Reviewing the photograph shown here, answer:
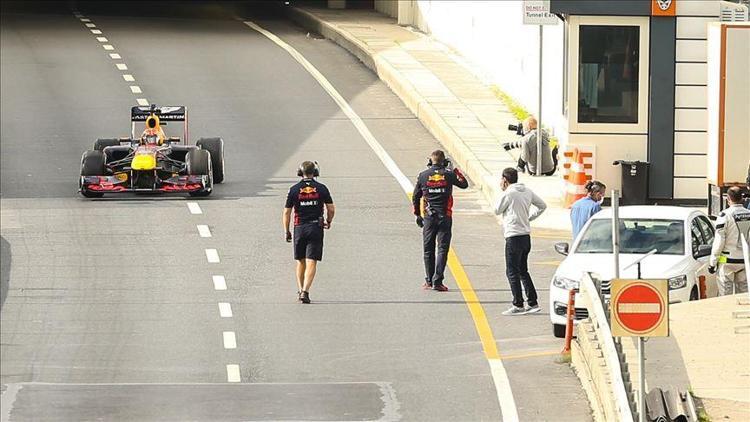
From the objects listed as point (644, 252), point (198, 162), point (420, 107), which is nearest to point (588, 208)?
point (644, 252)

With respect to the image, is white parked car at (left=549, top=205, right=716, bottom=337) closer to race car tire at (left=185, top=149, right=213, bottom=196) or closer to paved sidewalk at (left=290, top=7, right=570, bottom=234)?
paved sidewalk at (left=290, top=7, right=570, bottom=234)

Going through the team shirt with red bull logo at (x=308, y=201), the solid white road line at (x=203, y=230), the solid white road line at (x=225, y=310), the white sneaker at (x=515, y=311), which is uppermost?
the team shirt with red bull logo at (x=308, y=201)

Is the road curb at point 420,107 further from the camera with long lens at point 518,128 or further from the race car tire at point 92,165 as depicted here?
the race car tire at point 92,165

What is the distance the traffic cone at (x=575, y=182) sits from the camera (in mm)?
28688

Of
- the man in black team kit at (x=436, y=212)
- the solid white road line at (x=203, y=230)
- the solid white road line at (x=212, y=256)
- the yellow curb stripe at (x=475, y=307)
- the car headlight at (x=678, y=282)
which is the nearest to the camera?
the yellow curb stripe at (x=475, y=307)

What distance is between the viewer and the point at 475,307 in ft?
72.3

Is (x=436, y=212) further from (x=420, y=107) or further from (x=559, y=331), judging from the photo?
(x=420, y=107)

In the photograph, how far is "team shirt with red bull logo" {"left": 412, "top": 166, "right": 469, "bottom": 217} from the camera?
900 inches

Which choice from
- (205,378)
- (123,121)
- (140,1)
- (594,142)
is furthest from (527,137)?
(140,1)

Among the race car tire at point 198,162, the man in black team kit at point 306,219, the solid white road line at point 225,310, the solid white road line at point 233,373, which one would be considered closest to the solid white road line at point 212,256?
the solid white road line at point 225,310

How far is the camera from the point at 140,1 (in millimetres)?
58562

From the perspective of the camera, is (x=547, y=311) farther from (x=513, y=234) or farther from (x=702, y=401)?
(x=702, y=401)

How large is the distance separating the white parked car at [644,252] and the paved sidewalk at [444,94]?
16.2 ft

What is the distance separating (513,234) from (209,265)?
4.30m
